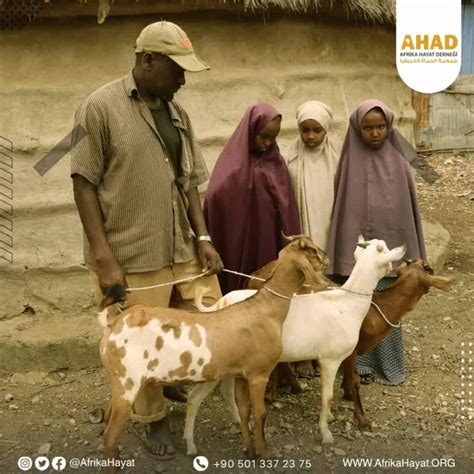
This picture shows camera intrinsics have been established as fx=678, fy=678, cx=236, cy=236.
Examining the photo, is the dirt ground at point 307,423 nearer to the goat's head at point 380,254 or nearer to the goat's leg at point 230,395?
the goat's leg at point 230,395

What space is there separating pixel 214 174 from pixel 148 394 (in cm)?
133

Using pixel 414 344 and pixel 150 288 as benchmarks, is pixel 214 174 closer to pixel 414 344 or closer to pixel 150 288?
pixel 150 288

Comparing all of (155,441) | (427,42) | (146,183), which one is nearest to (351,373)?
(155,441)

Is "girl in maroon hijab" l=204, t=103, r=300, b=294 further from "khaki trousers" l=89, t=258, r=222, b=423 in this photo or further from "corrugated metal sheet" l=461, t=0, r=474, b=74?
"corrugated metal sheet" l=461, t=0, r=474, b=74

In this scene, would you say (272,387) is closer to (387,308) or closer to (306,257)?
(387,308)

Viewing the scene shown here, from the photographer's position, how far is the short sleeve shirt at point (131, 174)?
2936 millimetres

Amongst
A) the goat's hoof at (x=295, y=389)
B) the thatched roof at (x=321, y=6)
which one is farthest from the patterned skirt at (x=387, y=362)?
the thatched roof at (x=321, y=6)

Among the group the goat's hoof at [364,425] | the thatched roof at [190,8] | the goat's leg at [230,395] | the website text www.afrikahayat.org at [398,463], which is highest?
the thatched roof at [190,8]

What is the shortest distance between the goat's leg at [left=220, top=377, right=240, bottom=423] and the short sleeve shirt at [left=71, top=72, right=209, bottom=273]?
2.53ft

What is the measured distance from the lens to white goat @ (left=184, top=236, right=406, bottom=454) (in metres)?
3.40

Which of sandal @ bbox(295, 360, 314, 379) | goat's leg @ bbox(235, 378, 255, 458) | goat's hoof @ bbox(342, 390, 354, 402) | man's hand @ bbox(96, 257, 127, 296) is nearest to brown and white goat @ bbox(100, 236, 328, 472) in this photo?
goat's leg @ bbox(235, 378, 255, 458)

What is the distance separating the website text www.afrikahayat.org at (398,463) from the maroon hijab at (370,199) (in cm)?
105

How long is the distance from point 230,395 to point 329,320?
2.23 feet

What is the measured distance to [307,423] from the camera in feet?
12.3
